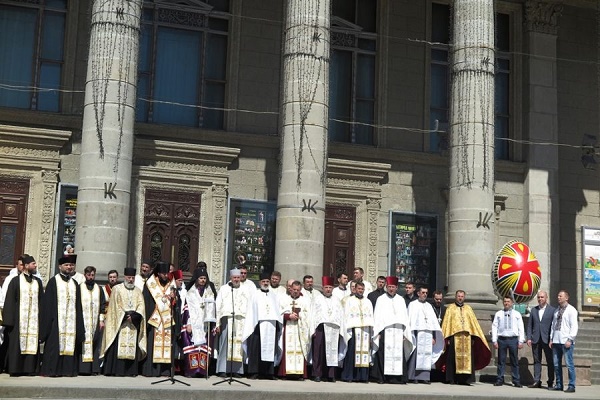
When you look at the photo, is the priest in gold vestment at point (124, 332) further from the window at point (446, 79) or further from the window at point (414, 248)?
the window at point (446, 79)

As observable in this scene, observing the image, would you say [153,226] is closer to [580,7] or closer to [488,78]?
[488,78]

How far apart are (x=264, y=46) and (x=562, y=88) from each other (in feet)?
30.1

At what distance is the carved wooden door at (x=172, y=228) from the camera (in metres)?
23.8

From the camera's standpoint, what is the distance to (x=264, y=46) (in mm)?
25578

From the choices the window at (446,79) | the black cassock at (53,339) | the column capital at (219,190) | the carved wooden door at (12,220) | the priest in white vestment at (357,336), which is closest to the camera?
the black cassock at (53,339)

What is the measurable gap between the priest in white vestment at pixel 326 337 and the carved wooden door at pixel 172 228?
23.4ft

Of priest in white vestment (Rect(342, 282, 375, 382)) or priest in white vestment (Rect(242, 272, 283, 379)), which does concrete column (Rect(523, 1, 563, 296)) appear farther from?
priest in white vestment (Rect(242, 272, 283, 379))

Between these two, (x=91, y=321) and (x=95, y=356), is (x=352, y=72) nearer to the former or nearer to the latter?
(x=91, y=321)

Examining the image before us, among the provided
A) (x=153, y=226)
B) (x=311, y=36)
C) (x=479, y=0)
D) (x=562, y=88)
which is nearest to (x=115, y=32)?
(x=311, y=36)

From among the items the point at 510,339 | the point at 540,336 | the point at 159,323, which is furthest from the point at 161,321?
the point at 540,336

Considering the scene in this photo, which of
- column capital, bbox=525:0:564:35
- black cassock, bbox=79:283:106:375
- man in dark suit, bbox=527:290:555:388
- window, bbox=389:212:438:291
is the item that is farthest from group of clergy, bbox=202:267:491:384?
column capital, bbox=525:0:564:35

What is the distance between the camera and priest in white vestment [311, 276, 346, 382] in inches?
688

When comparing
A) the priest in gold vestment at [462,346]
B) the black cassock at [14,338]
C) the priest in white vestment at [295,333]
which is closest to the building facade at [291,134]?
the priest in white vestment at [295,333]

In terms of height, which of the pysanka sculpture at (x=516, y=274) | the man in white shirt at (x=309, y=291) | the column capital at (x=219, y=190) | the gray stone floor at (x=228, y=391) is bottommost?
the gray stone floor at (x=228, y=391)
